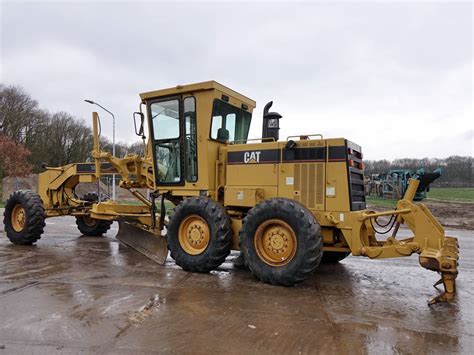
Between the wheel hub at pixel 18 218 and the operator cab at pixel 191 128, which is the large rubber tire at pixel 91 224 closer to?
the wheel hub at pixel 18 218

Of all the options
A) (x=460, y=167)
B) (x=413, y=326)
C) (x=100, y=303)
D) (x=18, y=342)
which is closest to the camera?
(x=18, y=342)

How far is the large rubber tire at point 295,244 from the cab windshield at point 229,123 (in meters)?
1.76

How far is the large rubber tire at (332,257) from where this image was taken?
289 inches

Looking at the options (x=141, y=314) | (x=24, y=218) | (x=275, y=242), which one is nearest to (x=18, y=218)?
(x=24, y=218)

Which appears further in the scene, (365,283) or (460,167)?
(460,167)

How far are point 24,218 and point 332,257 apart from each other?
6.78 meters

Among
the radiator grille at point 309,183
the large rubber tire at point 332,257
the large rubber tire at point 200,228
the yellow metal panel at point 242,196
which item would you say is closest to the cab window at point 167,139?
the large rubber tire at point 200,228

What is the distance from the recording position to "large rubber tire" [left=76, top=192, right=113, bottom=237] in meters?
10.8

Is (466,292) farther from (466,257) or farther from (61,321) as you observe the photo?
(61,321)

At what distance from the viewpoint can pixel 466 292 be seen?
577cm

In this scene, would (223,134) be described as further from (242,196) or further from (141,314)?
(141,314)

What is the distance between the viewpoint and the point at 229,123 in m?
7.72

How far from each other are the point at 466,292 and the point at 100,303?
4887 mm

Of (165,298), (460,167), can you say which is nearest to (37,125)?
(165,298)
